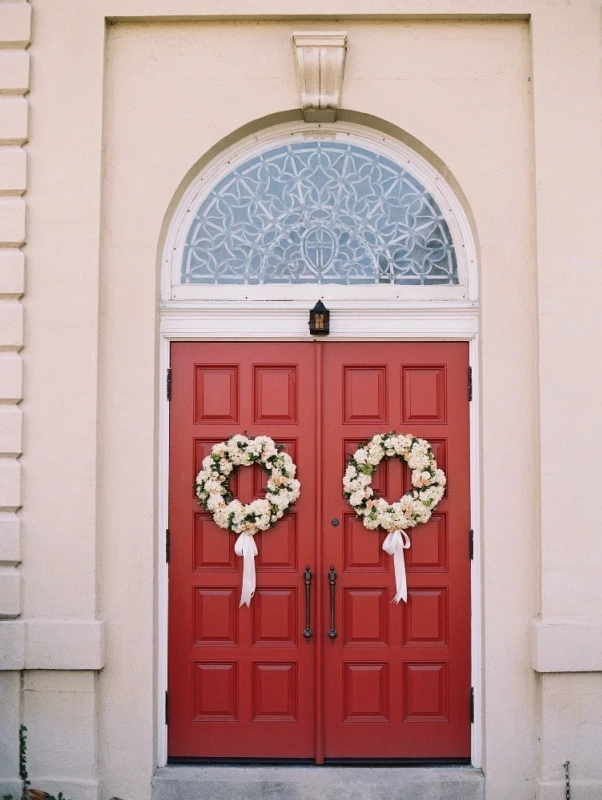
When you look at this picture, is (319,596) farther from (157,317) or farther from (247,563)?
(157,317)

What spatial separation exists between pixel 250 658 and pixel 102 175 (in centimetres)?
311

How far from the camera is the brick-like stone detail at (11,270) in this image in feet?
15.3

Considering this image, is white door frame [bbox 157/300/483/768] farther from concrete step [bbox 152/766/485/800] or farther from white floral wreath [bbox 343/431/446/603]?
concrete step [bbox 152/766/485/800]

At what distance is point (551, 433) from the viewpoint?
15.3ft

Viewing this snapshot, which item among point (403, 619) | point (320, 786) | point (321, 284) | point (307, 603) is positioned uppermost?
point (321, 284)

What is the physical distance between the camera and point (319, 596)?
494 centimetres

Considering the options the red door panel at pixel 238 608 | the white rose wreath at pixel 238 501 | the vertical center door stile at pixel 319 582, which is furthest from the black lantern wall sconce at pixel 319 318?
the white rose wreath at pixel 238 501

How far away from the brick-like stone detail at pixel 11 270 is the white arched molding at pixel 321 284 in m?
0.91

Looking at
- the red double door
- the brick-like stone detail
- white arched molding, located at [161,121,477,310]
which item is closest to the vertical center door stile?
the red double door

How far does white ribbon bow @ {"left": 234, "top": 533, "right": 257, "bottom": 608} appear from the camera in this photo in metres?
4.85

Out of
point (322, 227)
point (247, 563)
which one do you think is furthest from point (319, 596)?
point (322, 227)

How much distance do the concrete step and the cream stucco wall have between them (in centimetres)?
16

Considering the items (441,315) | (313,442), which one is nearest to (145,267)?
(313,442)

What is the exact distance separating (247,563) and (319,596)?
1.65 feet
